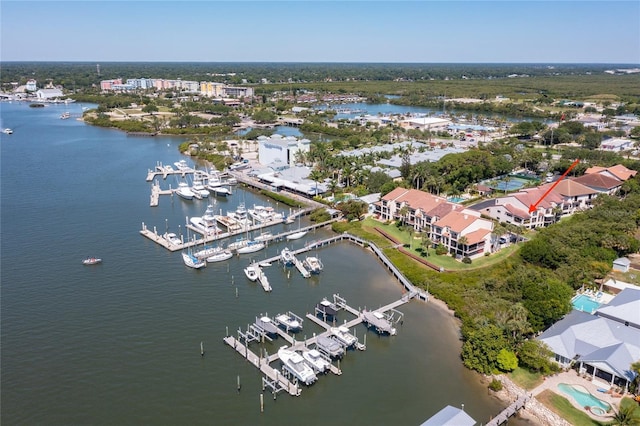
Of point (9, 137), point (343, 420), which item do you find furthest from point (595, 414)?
point (9, 137)

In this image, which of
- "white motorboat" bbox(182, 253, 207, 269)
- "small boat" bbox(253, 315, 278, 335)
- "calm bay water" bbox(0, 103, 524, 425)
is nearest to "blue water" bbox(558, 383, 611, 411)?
"calm bay water" bbox(0, 103, 524, 425)

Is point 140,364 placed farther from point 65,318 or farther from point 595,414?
point 595,414

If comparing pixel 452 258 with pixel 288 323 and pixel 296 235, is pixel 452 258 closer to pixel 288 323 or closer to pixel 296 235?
pixel 296 235

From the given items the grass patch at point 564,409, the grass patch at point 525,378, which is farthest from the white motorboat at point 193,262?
the grass patch at point 564,409

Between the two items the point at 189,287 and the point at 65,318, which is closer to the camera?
the point at 65,318

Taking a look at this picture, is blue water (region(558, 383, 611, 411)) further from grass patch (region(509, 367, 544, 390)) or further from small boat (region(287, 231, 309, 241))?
small boat (region(287, 231, 309, 241))

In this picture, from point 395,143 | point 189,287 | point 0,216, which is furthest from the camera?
point 395,143

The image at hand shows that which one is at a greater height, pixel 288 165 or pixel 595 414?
pixel 288 165

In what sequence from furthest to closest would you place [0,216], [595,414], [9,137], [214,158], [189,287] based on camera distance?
[9,137] < [214,158] < [0,216] < [189,287] < [595,414]
